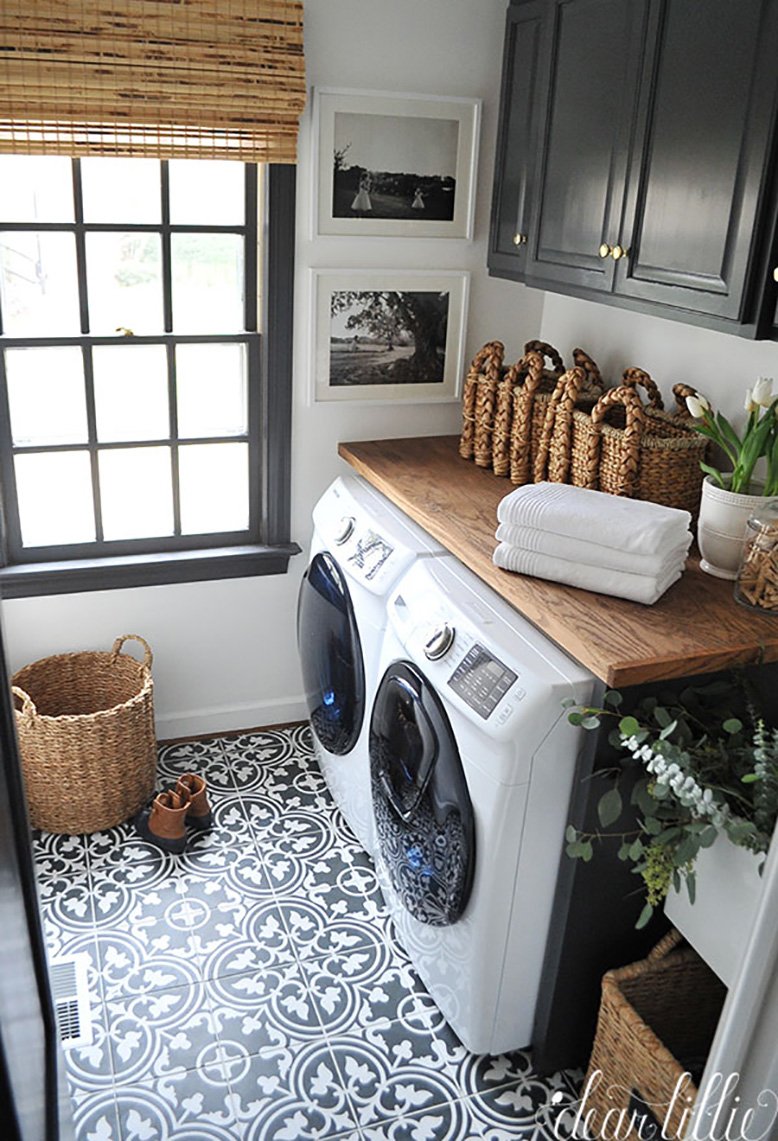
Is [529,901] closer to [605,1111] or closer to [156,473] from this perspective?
[605,1111]

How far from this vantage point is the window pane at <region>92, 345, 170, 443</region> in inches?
105

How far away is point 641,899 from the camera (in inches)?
74.3

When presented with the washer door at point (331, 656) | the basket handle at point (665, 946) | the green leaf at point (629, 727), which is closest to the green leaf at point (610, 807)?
the green leaf at point (629, 727)

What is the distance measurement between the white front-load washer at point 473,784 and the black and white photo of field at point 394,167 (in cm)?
111

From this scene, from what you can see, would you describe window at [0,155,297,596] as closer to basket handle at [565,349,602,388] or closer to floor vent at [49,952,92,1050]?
basket handle at [565,349,602,388]

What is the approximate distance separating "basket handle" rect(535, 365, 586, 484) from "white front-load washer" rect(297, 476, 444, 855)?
0.36m

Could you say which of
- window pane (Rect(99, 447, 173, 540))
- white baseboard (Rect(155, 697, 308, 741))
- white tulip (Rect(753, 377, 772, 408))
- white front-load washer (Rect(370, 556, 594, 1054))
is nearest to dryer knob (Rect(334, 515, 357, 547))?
white front-load washer (Rect(370, 556, 594, 1054))

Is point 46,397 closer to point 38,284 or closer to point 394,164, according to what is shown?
point 38,284

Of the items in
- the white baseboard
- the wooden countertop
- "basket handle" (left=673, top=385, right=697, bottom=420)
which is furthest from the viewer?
the white baseboard

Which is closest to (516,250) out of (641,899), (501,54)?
(501,54)

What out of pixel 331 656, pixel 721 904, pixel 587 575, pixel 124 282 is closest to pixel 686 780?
pixel 721 904

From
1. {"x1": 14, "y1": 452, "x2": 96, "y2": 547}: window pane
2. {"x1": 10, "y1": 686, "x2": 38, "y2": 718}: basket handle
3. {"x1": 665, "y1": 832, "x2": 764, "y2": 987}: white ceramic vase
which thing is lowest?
{"x1": 10, "y1": 686, "x2": 38, "y2": 718}: basket handle

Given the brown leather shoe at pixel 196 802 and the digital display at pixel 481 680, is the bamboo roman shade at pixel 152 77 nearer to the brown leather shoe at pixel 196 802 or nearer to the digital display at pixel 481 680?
the digital display at pixel 481 680

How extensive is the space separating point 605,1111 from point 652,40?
6.76 feet
